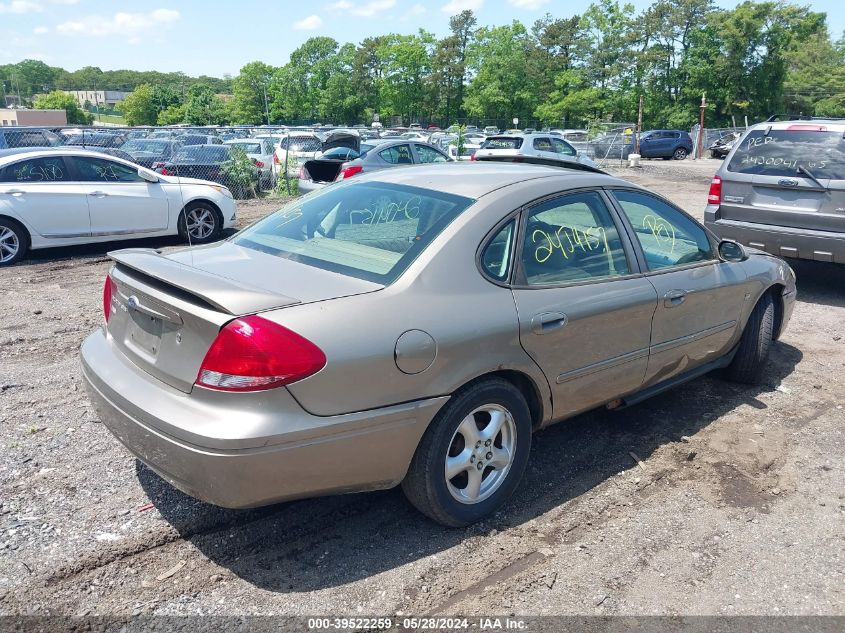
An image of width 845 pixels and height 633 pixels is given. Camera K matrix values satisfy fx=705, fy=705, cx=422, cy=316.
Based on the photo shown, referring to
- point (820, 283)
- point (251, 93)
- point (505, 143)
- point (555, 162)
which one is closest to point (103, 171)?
point (555, 162)

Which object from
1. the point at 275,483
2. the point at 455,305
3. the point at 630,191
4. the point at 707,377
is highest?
the point at 630,191

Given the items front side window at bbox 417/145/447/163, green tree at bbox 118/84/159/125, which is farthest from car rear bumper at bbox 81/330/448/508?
green tree at bbox 118/84/159/125

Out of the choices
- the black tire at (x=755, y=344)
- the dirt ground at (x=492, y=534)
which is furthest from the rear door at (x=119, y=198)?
the black tire at (x=755, y=344)

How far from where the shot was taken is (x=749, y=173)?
313 inches

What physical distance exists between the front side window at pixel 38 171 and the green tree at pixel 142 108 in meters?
107

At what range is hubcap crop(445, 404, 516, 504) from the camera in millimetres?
3248

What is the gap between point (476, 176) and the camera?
152 inches

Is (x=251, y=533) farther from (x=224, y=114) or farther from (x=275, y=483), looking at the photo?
(x=224, y=114)

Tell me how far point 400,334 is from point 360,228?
94cm

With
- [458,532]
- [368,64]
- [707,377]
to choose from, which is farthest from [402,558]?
[368,64]

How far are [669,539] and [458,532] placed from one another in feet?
3.29

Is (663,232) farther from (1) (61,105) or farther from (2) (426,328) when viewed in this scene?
(1) (61,105)

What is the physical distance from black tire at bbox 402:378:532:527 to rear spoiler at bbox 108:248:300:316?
86cm

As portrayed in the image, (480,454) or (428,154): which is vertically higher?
(428,154)
